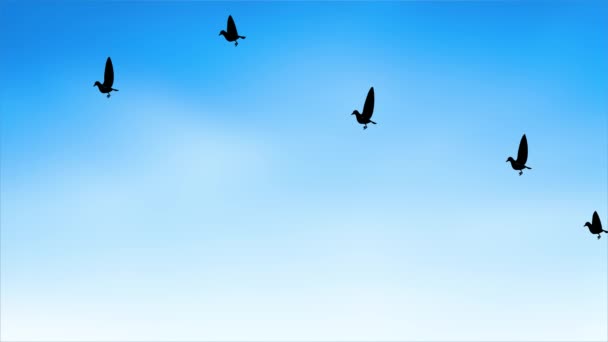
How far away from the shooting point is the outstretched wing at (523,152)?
118 feet

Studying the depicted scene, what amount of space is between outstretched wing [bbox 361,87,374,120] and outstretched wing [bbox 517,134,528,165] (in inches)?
360

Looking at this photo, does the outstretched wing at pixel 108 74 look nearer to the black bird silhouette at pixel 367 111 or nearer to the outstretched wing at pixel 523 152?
the black bird silhouette at pixel 367 111

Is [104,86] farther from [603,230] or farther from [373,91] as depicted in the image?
[603,230]

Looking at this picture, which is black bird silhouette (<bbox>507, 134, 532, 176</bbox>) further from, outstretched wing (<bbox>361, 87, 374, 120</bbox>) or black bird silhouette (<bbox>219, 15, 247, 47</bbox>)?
black bird silhouette (<bbox>219, 15, 247, 47</bbox>)

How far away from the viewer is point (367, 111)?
3462 cm

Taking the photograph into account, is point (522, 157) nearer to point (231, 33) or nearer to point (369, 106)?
point (369, 106)

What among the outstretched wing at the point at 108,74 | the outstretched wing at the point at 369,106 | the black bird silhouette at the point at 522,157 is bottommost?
the black bird silhouette at the point at 522,157

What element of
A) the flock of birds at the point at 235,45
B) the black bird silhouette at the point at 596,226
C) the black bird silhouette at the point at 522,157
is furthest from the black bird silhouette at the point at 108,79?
the black bird silhouette at the point at 596,226

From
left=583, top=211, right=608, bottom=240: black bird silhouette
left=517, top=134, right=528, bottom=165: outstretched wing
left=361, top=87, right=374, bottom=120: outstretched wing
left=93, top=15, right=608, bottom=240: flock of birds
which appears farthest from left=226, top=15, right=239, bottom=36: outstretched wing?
left=583, top=211, right=608, bottom=240: black bird silhouette

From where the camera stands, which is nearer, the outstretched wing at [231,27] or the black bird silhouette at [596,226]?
the outstretched wing at [231,27]

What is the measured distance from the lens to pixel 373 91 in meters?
34.3

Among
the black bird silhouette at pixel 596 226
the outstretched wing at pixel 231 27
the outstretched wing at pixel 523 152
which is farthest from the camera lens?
the black bird silhouette at pixel 596 226

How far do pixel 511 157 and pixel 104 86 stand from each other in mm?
24436

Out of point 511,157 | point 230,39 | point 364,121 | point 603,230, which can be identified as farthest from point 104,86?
point 603,230
